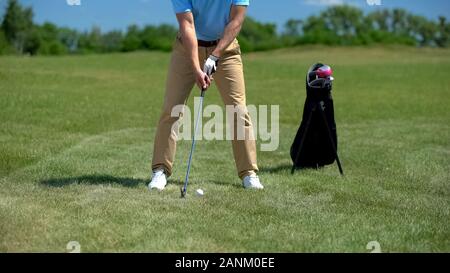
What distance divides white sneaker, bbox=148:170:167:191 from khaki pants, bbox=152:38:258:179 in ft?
0.21

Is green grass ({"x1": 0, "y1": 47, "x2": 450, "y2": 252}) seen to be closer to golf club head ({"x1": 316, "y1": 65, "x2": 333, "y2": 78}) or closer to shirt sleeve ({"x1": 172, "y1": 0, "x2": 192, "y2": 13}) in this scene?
golf club head ({"x1": 316, "y1": 65, "x2": 333, "y2": 78})

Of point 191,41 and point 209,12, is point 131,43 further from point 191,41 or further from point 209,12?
point 191,41

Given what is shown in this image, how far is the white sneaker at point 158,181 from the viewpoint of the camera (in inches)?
245

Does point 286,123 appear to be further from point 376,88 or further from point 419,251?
point 376,88

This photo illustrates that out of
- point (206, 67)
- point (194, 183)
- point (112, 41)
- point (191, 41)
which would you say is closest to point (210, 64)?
point (206, 67)

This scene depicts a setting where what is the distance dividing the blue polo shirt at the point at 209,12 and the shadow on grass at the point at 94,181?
162cm

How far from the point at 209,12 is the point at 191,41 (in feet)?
1.20

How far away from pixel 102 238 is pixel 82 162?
3.23 m

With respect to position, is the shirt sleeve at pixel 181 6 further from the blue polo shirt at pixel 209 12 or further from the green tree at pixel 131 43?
the green tree at pixel 131 43

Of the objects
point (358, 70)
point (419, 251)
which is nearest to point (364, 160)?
point (419, 251)

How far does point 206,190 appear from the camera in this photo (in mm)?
6266

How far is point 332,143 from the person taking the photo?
7.54 metres

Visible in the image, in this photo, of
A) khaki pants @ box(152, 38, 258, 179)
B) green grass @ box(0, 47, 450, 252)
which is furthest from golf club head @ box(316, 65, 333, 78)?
khaki pants @ box(152, 38, 258, 179)

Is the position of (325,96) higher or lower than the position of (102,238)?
higher
